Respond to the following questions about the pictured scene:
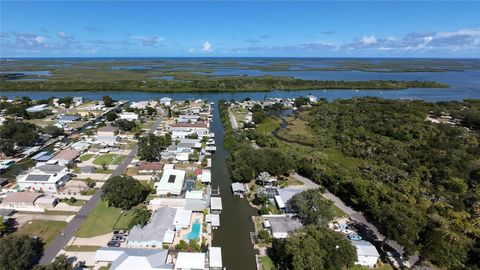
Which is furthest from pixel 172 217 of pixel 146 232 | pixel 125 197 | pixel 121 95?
pixel 121 95

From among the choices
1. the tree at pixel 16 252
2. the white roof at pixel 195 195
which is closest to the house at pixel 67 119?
the white roof at pixel 195 195

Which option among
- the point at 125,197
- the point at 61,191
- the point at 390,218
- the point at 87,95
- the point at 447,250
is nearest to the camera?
the point at 447,250

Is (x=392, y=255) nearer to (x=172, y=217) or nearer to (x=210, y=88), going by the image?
(x=172, y=217)

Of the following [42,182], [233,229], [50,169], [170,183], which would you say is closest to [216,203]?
[233,229]

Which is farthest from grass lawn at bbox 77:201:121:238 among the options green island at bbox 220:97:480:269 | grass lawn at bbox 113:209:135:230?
green island at bbox 220:97:480:269

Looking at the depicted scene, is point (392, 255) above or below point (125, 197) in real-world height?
below

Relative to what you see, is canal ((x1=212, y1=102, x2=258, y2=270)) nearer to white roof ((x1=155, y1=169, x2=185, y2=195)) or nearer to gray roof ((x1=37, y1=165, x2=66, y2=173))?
white roof ((x1=155, y1=169, x2=185, y2=195))
